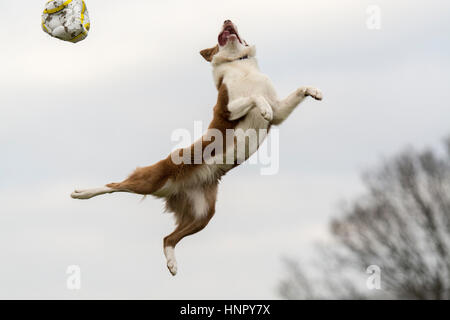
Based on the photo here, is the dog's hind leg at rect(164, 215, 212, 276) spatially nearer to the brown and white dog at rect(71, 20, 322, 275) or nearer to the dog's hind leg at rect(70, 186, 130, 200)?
the brown and white dog at rect(71, 20, 322, 275)

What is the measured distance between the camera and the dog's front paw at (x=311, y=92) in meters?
11.6

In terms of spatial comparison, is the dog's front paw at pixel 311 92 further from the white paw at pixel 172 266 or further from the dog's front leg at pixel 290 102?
the white paw at pixel 172 266

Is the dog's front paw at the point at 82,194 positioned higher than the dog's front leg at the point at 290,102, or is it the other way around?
the dog's front leg at the point at 290,102

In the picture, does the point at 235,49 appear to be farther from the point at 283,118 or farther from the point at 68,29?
the point at 68,29

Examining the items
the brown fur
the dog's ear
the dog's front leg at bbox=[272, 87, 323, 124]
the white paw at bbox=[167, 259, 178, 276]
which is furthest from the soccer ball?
the white paw at bbox=[167, 259, 178, 276]

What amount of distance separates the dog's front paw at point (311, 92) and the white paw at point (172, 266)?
2474mm

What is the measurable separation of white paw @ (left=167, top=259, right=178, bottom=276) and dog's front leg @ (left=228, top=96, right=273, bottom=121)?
1836 mm

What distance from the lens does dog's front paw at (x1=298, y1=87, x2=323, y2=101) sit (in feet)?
38.2

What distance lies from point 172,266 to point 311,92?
261 centimetres

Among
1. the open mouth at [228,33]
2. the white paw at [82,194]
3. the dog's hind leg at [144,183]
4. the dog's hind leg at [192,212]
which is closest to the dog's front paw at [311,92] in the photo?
the open mouth at [228,33]

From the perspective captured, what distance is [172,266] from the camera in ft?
39.7

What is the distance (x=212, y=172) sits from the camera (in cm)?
1211
